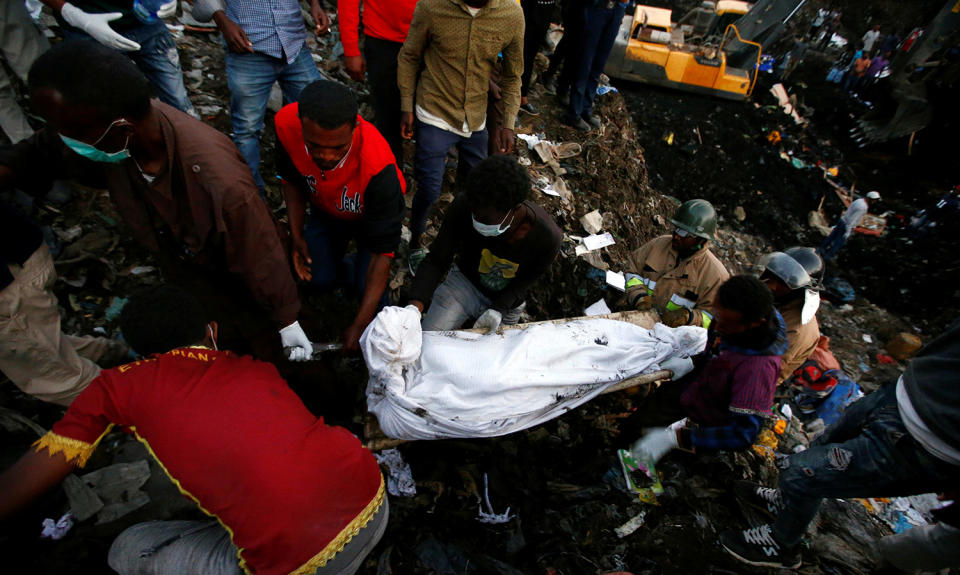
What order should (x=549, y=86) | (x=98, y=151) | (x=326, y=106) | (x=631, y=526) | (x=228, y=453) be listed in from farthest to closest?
(x=549, y=86) → (x=631, y=526) → (x=326, y=106) → (x=98, y=151) → (x=228, y=453)

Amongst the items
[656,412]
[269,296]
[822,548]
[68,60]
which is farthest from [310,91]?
[822,548]

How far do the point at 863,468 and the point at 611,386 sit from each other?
117 cm

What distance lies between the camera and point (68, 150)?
1.78 m

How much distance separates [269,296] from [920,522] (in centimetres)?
460

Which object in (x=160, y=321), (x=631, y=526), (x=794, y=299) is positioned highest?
(x=160, y=321)

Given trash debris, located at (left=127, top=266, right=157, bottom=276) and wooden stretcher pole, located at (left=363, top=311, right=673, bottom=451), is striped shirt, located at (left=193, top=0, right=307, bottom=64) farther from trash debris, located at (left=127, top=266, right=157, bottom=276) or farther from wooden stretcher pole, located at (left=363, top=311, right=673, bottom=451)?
wooden stretcher pole, located at (left=363, top=311, right=673, bottom=451)

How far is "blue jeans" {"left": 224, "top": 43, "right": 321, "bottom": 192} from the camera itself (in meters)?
2.81

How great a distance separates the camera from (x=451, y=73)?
9.53 ft

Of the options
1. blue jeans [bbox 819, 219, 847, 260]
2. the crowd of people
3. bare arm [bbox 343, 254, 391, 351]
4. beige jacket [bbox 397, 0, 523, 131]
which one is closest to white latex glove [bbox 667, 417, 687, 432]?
the crowd of people

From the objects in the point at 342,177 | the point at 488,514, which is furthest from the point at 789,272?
the point at 342,177

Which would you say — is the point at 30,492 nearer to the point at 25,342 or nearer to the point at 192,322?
the point at 192,322

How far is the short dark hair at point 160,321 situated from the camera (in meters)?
1.40

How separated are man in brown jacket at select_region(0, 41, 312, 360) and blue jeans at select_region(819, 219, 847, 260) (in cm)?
723

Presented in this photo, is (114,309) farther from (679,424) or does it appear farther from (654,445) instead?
(679,424)
